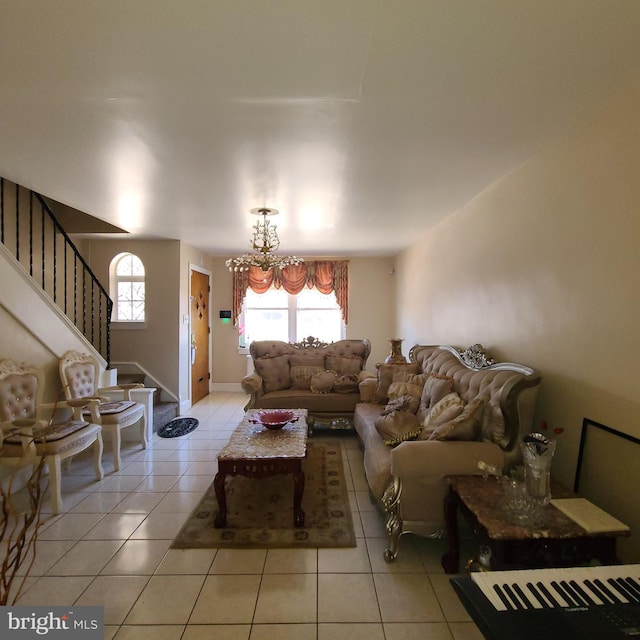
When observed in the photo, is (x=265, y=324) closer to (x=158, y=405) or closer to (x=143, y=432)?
(x=158, y=405)

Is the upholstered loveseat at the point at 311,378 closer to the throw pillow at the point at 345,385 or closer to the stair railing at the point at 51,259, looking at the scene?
the throw pillow at the point at 345,385

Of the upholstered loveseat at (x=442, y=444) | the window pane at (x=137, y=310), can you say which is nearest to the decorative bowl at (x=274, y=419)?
the upholstered loveseat at (x=442, y=444)

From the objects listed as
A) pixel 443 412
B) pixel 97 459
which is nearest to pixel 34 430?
pixel 97 459

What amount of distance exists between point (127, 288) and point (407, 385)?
4.39 m

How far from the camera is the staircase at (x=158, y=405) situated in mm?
4473

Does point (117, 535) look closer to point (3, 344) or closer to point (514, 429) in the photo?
point (3, 344)

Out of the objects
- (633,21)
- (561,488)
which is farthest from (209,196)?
(561,488)

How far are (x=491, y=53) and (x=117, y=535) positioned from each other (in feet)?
11.0

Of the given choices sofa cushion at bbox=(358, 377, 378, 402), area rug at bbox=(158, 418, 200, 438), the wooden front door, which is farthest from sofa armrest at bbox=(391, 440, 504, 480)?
the wooden front door

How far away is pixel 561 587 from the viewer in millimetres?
1146

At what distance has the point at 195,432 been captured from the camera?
431 centimetres

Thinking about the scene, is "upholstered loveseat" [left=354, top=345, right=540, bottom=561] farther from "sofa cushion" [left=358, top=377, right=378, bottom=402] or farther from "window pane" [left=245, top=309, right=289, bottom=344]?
"window pane" [left=245, top=309, right=289, bottom=344]

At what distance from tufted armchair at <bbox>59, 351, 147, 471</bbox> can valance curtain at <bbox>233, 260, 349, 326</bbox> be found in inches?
114

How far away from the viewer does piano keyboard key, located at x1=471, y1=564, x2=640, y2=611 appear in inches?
42.4
